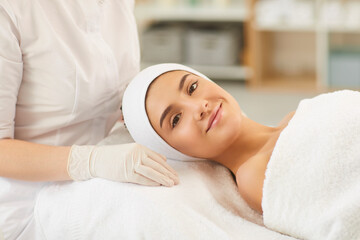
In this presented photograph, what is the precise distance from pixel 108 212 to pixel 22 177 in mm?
261

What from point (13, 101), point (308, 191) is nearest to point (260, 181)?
point (308, 191)

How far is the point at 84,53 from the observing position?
1.62m

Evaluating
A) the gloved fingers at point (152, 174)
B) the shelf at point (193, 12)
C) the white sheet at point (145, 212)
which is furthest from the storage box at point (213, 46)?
the gloved fingers at point (152, 174)

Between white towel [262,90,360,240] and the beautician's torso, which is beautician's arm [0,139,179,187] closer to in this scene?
the beautician's torso

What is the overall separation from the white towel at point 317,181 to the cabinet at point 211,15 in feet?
9.97

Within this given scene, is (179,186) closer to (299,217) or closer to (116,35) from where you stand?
(299,217)

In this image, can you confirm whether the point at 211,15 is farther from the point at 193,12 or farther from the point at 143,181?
the point at 143,181

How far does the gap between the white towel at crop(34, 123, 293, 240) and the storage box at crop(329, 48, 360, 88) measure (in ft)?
9.16

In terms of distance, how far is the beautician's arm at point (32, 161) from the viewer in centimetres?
147

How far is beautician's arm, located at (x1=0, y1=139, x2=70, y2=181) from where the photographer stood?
147cm

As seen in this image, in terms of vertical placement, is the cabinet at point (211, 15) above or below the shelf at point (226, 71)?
above

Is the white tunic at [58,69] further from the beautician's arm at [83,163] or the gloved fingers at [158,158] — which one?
the gloved fingers at [158,158]

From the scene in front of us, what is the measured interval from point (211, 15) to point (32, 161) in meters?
3.21

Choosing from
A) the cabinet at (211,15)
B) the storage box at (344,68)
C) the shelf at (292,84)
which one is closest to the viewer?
the storage box at (344,68)
